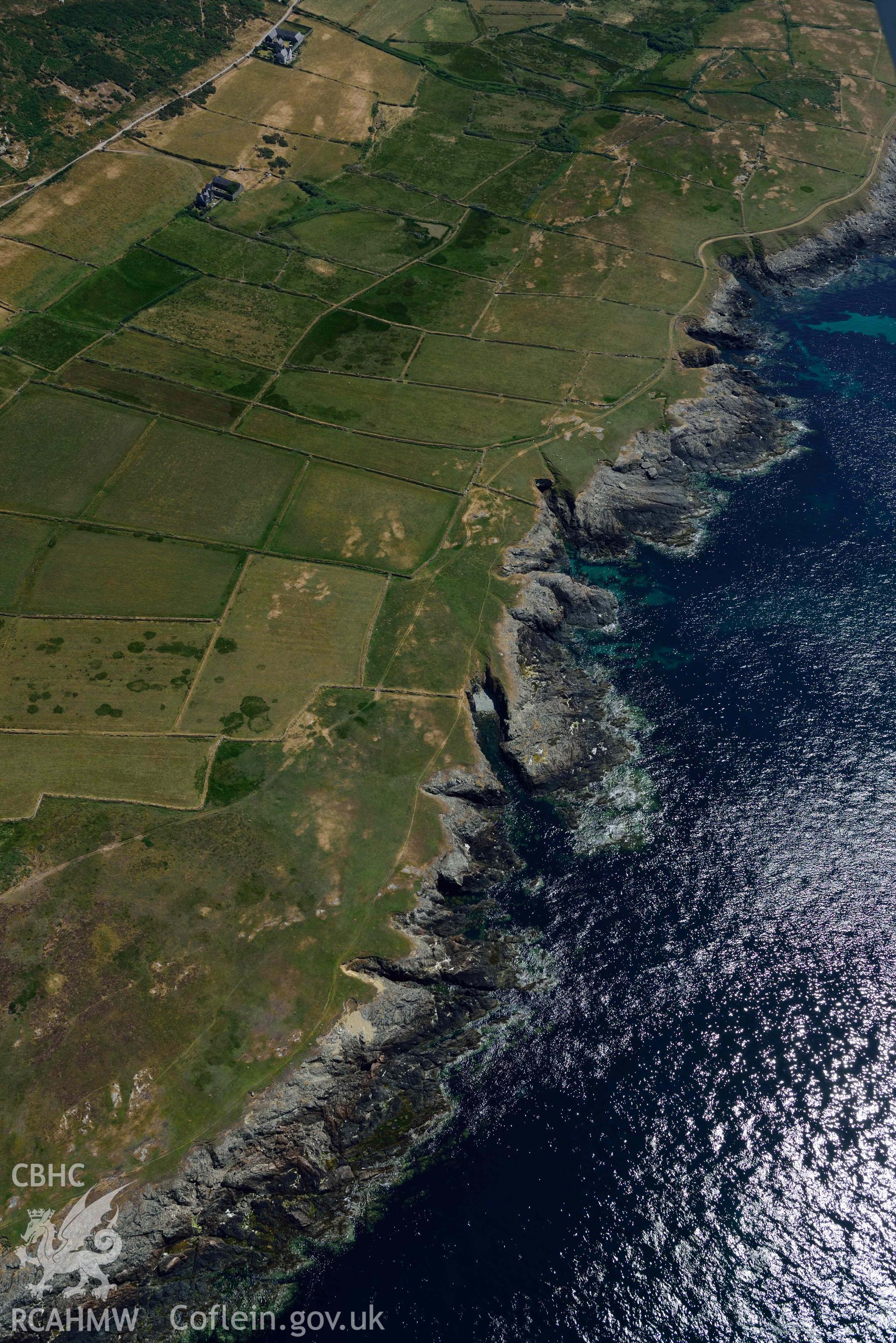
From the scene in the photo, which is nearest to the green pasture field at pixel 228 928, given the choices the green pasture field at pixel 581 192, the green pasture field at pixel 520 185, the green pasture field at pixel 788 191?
the green pasture field at pixel 581 192

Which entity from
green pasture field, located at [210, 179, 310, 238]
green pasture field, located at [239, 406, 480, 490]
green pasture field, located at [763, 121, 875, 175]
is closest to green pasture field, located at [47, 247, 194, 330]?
green pasture field, located at [210, 179, 310, 238]

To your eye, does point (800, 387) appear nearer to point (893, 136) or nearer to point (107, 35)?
point (893, 136)

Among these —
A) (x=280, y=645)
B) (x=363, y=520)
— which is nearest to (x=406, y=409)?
(x=363, y=520)

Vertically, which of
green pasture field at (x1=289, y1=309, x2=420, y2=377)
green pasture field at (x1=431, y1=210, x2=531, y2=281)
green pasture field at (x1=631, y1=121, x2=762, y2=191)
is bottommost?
green pasture field at (x1=289, y1=309, x2=420, y2=377)

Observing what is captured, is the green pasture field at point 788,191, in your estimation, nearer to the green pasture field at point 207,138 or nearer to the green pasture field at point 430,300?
the green pasture field at point 430,300

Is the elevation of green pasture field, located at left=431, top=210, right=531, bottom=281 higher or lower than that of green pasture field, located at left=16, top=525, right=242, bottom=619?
higher

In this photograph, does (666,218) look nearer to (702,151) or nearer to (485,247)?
(702,151)

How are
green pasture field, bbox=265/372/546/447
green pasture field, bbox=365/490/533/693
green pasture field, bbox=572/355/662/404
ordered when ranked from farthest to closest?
green pasture field, bbox=572/355/662/404 < green pasture field, bbox=265/372/546/447 < green pasture field, bbox=365/490/533/693

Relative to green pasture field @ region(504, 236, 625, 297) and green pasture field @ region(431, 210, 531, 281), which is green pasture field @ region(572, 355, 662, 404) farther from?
green pasture field @ region(431, 210, 531, 281)
